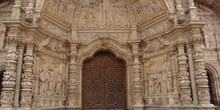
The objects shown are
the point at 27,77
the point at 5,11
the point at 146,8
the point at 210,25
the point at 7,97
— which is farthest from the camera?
the point at 210,25

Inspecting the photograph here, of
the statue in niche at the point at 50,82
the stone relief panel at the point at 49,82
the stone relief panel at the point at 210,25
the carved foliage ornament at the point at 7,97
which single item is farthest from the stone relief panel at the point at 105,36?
the stone relief panel at the point at 210,25

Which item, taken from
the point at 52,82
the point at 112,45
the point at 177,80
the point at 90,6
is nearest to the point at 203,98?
the point at 177,80

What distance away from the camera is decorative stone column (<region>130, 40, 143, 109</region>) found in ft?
24.4

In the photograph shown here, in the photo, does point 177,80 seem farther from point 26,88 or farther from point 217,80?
point 26,88

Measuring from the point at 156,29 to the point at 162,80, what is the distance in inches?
83.9

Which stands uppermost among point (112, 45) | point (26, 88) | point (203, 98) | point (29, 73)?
point (112, 45)

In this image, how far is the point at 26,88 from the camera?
582 cm

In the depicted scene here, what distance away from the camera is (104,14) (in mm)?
8570

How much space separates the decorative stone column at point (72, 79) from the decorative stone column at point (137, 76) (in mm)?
2491

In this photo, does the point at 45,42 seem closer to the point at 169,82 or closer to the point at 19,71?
the point at 19,71

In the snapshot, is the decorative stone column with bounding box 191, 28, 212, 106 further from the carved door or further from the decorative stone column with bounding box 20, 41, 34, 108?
the decorative stone column with bounding box 20, 41, 34, 108

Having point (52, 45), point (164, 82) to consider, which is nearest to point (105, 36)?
point (52, 45)

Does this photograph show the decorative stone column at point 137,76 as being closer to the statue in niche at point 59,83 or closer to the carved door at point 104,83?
the carved door at point 104,83

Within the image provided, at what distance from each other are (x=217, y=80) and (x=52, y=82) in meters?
8.01
